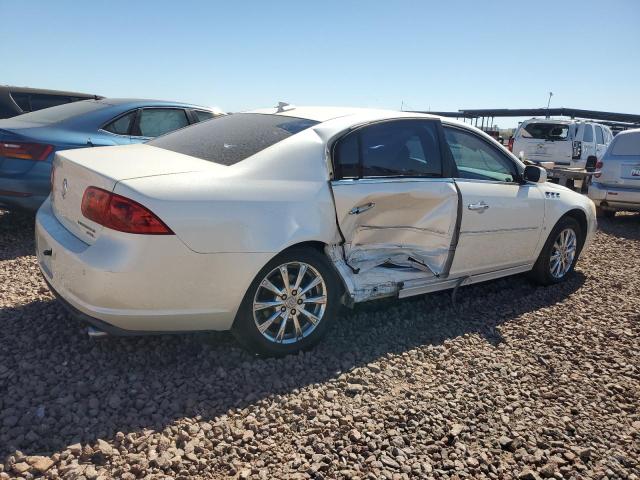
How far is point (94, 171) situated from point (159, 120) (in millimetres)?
3806

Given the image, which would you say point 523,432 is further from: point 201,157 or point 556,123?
point 556,123

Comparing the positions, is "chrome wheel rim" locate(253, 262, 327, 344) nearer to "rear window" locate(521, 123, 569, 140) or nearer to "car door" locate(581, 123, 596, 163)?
"rear window" locate(521, 123, 569, 140)

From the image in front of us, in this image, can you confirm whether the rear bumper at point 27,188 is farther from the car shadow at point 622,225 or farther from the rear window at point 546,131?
the rear window at point 546,131

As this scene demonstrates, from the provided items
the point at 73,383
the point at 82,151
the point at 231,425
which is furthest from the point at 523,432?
the point at 82,151

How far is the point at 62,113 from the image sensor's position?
5.89 metres

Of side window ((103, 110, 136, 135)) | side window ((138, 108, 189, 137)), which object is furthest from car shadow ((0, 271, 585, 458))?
side window ((138, 108, 189, 137))

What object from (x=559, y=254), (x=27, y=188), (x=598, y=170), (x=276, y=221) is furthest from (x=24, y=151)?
(x=598, y=170)

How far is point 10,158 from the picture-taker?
5148mm

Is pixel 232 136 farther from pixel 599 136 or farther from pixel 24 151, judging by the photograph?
pixel 599 136

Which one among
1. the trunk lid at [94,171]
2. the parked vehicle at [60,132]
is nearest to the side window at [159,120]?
the parked vehicle at [60,132]

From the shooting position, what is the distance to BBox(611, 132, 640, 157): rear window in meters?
8.92

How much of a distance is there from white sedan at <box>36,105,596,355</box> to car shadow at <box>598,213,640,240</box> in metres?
4.66

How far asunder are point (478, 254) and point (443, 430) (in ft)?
6.14

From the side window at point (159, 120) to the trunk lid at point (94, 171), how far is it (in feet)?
9.43
